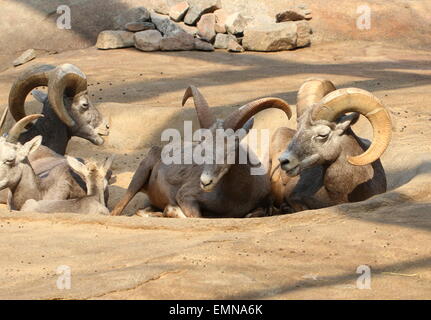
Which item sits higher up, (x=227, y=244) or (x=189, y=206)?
(x=227, y=244)

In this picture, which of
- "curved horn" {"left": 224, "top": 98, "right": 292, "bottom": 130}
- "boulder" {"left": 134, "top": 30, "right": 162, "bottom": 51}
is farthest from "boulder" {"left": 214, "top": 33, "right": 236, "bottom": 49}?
"curved horn" {"left": 224, "top": 98, "right": 292, "bottom": 130}

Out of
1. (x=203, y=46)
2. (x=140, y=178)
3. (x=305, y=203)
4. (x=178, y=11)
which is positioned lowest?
(x=203, y=46)

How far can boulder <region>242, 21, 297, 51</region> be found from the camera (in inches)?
904

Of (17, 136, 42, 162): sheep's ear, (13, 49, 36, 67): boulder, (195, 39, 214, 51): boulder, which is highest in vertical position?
(17, 136, 42, 162): sheep's ear

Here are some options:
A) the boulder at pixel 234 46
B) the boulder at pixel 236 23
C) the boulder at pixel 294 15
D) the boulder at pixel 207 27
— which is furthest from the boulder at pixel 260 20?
the boulder at pixel 207 27

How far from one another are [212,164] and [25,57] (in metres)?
12.5

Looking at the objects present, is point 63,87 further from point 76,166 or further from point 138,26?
point 138,26

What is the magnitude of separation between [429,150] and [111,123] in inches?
205

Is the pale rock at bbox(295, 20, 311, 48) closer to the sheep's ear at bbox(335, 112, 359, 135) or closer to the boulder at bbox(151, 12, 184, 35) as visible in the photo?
the boulder at bbox(151, 12, 184, 35)

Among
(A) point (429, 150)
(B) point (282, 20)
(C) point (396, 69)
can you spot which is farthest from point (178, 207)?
(B) point (282, 20)

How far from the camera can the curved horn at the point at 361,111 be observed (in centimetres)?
1056

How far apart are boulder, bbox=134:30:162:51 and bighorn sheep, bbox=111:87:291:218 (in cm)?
1048

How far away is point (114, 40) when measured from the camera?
23.2 m

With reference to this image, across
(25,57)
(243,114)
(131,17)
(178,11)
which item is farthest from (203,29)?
(243,114)
